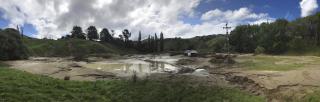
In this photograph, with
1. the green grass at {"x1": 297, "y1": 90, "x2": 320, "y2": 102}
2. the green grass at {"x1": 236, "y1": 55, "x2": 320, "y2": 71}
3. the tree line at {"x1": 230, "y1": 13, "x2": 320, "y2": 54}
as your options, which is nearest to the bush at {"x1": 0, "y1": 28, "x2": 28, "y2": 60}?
the green grass at {"x1": 236, "y1": 55, "x2": 320, "y2": 71}

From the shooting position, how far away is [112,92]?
22641 millimetres

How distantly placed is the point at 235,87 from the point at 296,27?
7149 cm

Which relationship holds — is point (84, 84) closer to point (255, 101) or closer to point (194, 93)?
point (194, 93)

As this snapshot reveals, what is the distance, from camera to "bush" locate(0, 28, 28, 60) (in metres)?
53.5

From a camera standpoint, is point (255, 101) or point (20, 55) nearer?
point (255, 101)

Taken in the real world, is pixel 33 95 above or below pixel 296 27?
below

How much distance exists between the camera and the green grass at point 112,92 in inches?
764

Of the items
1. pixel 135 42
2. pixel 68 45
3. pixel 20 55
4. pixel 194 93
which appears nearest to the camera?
pixel 194 93

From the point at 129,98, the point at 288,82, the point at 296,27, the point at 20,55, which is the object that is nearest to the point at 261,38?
the point at 296,27

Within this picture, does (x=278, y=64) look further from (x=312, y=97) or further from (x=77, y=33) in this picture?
(x=77, y=33)

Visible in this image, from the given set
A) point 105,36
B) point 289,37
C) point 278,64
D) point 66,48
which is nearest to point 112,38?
point 105,36

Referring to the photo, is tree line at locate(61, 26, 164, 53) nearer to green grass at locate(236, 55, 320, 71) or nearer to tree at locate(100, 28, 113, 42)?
tree at locate(100, 28, 113, 42)

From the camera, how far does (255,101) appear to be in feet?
66.1

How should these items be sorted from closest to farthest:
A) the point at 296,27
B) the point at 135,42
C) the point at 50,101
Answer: the point at 50,101
the point at 296,27
the point at 135,42
